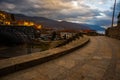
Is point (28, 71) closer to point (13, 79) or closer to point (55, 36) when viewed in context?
point (13, 79)

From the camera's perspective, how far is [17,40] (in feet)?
149

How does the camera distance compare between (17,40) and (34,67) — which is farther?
(17,40)

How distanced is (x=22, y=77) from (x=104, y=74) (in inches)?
95.7

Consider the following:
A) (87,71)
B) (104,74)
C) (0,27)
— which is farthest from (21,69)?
(0,27)

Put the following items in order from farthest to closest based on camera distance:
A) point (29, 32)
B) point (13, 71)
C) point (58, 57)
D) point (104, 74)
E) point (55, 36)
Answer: point (29, 32), point (55, 36), point (58, 57), point (104, 74), point (13, 71)

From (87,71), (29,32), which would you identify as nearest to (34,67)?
(87,71)

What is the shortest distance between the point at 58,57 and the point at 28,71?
2227mm

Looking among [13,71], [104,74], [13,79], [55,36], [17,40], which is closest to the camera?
[13,79]

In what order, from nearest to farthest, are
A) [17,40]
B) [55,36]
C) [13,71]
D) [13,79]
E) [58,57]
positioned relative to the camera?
[13,79]
[13,71]
[58,57]
[55,36]
[17,40]

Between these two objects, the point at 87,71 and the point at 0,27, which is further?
the point at 0,27

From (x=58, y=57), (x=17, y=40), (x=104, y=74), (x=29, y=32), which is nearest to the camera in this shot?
(x=104, y=74)

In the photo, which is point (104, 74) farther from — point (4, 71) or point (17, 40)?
point (17, 40)

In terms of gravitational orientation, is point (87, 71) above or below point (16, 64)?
below

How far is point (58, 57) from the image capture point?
6.16 meters
